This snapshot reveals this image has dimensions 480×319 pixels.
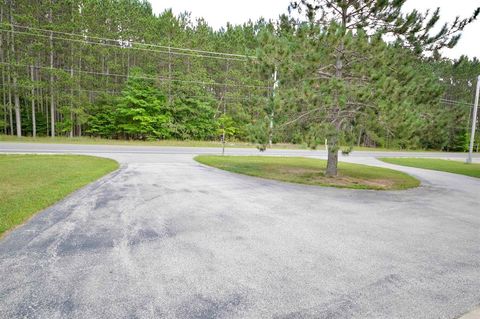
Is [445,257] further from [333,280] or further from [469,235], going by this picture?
[333,280]

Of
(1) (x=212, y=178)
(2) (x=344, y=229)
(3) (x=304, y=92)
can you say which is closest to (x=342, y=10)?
(3) (x=304, y=92)

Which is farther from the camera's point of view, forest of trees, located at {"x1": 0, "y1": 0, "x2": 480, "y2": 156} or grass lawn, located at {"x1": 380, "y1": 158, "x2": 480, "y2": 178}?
grass lawn, located at {"x1": 380, "y1": 158, "x2": 480, "y2": 178}

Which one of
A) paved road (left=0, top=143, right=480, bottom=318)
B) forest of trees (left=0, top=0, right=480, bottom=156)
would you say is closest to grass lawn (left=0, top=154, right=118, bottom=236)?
paved road (left=0, top=143, right=480, bottom=318)

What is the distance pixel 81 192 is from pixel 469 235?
8.37m

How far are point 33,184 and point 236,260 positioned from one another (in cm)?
645

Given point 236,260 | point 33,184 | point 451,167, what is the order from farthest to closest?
1. point 451,167
2. point 33,184
3. point 236,260

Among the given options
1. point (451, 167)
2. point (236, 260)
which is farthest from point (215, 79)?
point (236, 260)

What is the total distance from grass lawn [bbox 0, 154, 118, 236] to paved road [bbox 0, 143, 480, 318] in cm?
32

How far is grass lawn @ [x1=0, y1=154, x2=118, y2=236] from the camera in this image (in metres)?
4.74

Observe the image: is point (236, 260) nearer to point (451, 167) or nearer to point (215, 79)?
point (451, 167)

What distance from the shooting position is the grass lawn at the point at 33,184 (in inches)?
187

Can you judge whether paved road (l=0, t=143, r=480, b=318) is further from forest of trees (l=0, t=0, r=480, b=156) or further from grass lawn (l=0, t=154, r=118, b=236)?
forest of trees (l=0, t=0, r=480, b=156)

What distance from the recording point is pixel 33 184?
268 inches

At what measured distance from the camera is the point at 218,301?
2.46 meters
